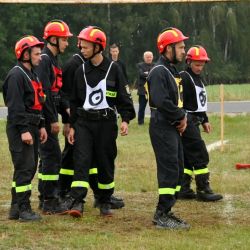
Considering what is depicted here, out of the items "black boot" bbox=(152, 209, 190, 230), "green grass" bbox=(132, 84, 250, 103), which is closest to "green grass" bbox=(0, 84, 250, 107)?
"green grass" bbox=(132, 84, 250, 103)

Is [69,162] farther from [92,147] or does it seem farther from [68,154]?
[92,147]

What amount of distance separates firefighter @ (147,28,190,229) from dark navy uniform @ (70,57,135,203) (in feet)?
2.04

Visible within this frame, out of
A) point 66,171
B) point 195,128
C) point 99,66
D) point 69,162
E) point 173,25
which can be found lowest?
point 66,171

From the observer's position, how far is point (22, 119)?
8.84 m

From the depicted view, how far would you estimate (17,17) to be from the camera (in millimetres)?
60469

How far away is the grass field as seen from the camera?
804 centimetres

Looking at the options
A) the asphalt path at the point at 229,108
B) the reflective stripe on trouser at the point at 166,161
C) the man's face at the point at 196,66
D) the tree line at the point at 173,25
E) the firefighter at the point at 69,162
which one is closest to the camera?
the reflective stripe on trouser at the point at 166,161

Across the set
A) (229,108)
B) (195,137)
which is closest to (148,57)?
(229,108)

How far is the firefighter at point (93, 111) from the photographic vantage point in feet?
30.5

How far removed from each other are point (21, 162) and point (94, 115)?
1.03m

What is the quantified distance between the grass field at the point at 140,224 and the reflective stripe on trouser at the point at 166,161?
378 mm

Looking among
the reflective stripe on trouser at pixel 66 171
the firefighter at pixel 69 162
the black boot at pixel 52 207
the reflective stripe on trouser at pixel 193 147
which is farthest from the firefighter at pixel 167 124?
the reflective stripe on trouser at pixel 193 147

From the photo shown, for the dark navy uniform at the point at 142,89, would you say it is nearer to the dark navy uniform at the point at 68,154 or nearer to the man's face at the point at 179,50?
the dark navy uniform at the point at 68,154

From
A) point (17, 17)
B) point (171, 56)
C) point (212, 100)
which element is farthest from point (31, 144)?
point (17, 17)
